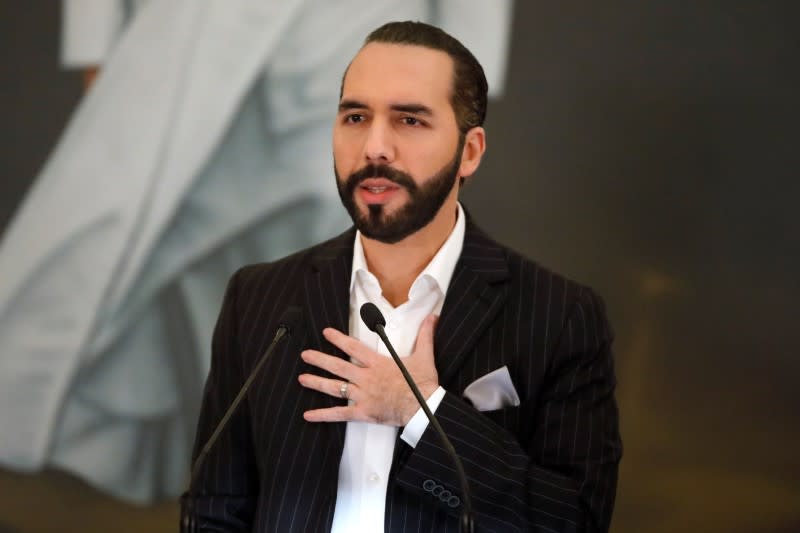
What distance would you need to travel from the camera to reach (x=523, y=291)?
1.65 m

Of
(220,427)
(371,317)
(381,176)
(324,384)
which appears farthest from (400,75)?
(220,427)

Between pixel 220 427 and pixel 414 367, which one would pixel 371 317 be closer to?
pixel 414 367

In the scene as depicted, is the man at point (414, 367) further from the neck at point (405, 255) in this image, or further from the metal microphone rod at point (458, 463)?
the metal microphone rod at point (458, 463)

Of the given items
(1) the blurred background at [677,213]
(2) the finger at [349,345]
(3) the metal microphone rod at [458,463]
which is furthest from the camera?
(1) the blurred background at [677,213]

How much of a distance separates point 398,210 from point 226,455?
54 cm

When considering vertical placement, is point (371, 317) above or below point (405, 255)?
below

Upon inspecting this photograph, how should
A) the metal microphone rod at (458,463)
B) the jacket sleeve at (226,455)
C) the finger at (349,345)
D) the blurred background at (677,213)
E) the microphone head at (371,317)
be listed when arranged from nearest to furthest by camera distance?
the metal microphone rod at (458,463)
the microphone head at (371,317)
the finger at (349,345)
the jacket sleeve at (226,455)
the blurred background at (677,213)

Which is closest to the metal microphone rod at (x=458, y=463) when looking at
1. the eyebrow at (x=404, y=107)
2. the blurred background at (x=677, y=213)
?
the eyebrow at (x=404, y=107)

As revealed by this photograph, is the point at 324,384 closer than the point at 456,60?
Yes

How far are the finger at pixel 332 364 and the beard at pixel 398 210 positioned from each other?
0.23 meters

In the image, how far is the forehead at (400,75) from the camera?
1.55 meters

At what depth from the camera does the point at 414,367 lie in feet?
4.92

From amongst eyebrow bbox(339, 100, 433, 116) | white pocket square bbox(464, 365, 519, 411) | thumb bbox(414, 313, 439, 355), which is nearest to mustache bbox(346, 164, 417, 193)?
eyebrow bbox(339, 100, 433, 116)

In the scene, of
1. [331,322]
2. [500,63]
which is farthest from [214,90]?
[331,322]
